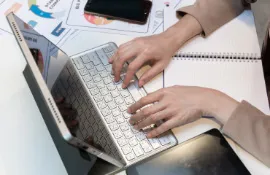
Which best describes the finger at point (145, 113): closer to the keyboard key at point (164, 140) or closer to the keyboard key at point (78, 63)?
the keyboard key at point (164, 140)

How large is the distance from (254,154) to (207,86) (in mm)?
203

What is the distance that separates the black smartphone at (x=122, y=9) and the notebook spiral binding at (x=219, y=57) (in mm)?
166

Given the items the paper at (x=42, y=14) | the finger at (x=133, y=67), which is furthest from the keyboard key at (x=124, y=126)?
the paper at (x=42, y=14)

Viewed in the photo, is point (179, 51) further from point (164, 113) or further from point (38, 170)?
point (38, 170)

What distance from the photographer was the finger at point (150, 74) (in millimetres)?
Result: 854

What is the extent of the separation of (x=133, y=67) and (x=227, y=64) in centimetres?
25

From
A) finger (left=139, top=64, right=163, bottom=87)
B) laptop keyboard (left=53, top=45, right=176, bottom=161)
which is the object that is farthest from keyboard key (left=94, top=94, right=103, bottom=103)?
finger (left=139, top=64, right=163, bottom=87)

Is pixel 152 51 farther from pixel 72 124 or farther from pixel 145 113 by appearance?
pixel 72 124

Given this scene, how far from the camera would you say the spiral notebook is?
838mm

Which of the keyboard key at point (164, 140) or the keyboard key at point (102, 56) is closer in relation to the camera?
the keyboard key at point (164, 140)

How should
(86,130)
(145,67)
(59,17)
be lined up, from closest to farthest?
(86,130), (145,67), (59,17)

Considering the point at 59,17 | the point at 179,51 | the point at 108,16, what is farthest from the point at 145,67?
the point at 59,17

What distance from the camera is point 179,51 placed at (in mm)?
923

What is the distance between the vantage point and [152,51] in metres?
0.88
